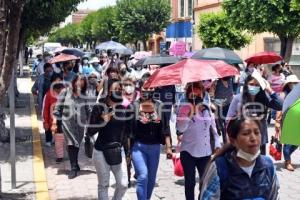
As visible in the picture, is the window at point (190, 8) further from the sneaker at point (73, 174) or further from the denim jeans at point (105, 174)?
the denim jeans at point (105, 174)

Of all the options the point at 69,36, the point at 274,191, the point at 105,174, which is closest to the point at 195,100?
the point at 105,174

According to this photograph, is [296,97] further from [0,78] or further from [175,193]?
[175,193]

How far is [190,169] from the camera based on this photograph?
5969mm

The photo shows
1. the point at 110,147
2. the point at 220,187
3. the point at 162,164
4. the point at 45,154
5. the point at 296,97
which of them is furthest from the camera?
the point at 45,154

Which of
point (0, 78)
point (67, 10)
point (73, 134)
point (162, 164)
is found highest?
point (67, 10)

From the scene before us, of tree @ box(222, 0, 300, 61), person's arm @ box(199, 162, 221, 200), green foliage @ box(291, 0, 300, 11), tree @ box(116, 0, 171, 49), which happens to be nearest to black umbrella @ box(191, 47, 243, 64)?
person's arm @ box(199, 162, 221, 200)

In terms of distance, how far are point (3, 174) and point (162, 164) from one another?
2.59 meters

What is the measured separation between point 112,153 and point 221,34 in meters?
24.9

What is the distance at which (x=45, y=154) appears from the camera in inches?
391

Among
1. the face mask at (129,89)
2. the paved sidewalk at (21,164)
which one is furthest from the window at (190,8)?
the face mask at (129,89)

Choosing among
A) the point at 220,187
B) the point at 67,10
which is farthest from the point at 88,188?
the point at 67,10

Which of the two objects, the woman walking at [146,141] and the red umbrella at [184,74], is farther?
the red umbrella at [184,74]

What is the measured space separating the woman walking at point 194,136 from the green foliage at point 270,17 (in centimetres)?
1798

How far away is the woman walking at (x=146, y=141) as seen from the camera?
5.96m
